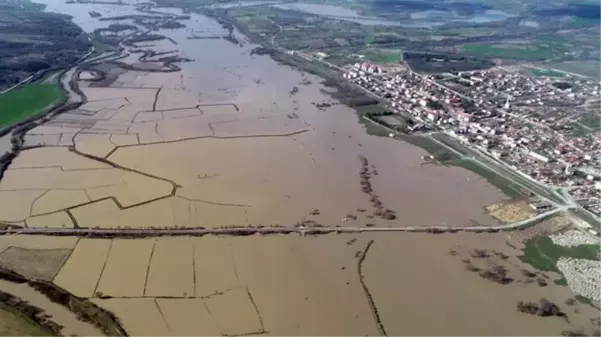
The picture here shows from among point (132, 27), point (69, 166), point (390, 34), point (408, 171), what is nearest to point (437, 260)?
point (408, 171)

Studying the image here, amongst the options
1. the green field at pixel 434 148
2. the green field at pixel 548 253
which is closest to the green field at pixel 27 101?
the green field at pixel 434 148

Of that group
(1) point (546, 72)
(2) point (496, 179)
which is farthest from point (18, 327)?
(1) point (546, 72)

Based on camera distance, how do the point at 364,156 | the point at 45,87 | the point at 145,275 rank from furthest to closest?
1. the point at 45,87
2. the point at 364,156
3. the point at 145,275

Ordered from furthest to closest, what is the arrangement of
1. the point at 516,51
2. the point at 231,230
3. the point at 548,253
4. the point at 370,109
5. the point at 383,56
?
the point at 516,51 < the point at 383,56 < the point at 370,109 < the point at 231,230 < the point at 548,253

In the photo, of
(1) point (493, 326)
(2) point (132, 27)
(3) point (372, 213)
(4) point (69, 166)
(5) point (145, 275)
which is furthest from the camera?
(2) point (132, 27)

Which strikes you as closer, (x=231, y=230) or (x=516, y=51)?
(x=231, y=230)

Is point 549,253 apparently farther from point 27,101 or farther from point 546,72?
point 546,72

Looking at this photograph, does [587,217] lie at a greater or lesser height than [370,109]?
lesser

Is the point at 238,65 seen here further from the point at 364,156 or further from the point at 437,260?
the point at 437,260
